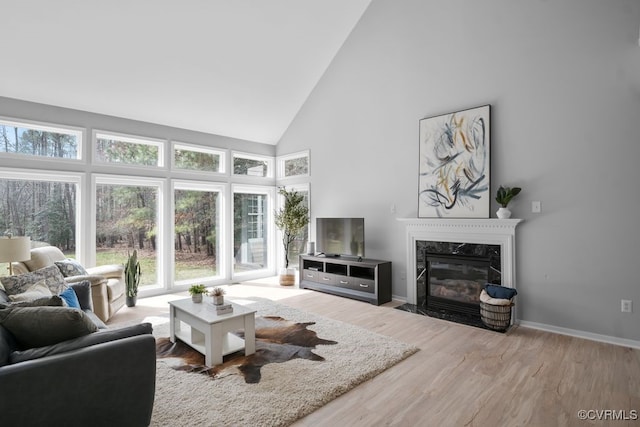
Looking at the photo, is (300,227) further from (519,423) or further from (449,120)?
(519,423)

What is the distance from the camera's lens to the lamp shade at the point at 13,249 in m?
3.34

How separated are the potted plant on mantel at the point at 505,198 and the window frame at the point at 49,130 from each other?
5.47m

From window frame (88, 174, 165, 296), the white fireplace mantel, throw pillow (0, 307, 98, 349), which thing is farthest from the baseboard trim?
window frame (88, 174, 165, 296)

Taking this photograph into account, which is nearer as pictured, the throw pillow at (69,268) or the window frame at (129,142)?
the throw pillow at (69,268)

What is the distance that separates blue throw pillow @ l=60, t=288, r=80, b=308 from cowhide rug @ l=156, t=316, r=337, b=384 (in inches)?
32.2

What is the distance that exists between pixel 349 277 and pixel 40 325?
3.95 m

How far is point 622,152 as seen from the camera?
11.1ft

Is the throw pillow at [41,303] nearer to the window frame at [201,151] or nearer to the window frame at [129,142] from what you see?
the window frame at [129,142]

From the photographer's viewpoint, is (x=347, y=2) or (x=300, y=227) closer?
(x=347, y=2)

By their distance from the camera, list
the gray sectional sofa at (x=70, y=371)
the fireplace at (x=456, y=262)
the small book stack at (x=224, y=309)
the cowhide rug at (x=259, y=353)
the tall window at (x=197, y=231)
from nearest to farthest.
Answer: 1. the gray sectional sofa at (x=70, y=371)
2. the cowhide rug at (x=259, y=353)
3. the small book stack at (x=224, y=309)
4. the fireplace at (x=456, y=262)
5. the tall window at (x=197, y=231)

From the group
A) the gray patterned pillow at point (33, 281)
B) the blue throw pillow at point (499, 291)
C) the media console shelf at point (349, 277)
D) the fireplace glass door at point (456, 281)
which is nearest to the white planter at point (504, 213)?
the fireplace glass door at point (456, 281)

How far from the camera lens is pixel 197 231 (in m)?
6.05

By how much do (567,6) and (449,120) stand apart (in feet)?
5.27

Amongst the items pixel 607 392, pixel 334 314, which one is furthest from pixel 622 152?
pixel 334 314
